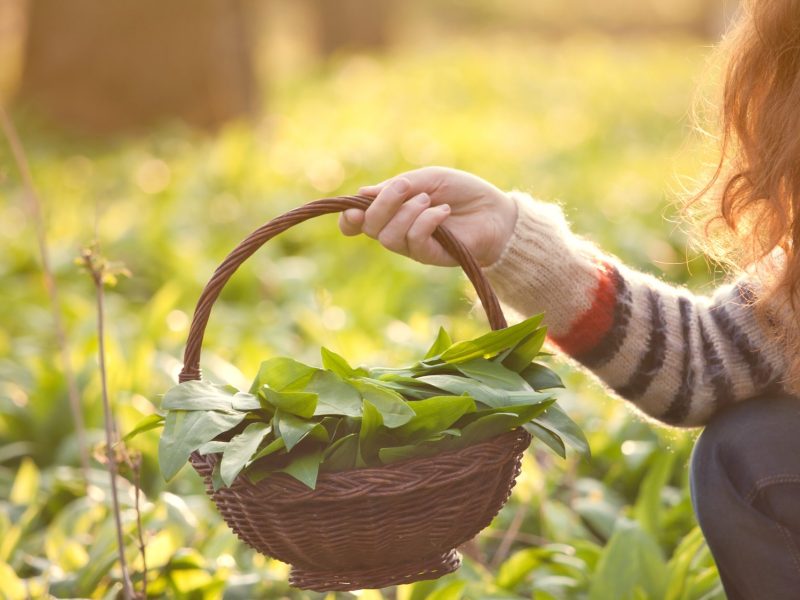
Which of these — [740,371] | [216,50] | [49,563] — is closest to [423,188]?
[740,371]

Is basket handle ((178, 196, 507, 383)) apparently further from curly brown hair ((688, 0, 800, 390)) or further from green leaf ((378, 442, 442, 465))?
curly brown hair ((688, 0, 800, 390))

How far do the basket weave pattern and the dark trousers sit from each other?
404 millimetres

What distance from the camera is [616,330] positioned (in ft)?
5.69

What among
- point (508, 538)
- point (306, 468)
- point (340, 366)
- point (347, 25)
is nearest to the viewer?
point (306, 468)

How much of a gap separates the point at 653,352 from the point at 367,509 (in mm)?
640

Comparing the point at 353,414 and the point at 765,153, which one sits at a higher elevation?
the point at 765,153

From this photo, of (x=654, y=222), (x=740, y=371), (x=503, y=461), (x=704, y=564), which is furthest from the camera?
(x=654, y=222)

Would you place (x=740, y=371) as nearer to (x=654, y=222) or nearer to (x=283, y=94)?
(x=654, y=222)

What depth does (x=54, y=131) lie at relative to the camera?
723 cm

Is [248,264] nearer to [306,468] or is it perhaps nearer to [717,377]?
[717,377]

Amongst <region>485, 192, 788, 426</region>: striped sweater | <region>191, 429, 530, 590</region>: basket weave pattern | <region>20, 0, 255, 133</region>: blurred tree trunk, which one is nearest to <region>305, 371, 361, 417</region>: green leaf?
<region>191, 429, 530, 590</region>: basket weave pattern

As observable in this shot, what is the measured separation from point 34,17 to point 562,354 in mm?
6369

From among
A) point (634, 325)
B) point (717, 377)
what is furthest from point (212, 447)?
point (717, 377)

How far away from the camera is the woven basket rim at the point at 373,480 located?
1312mm
